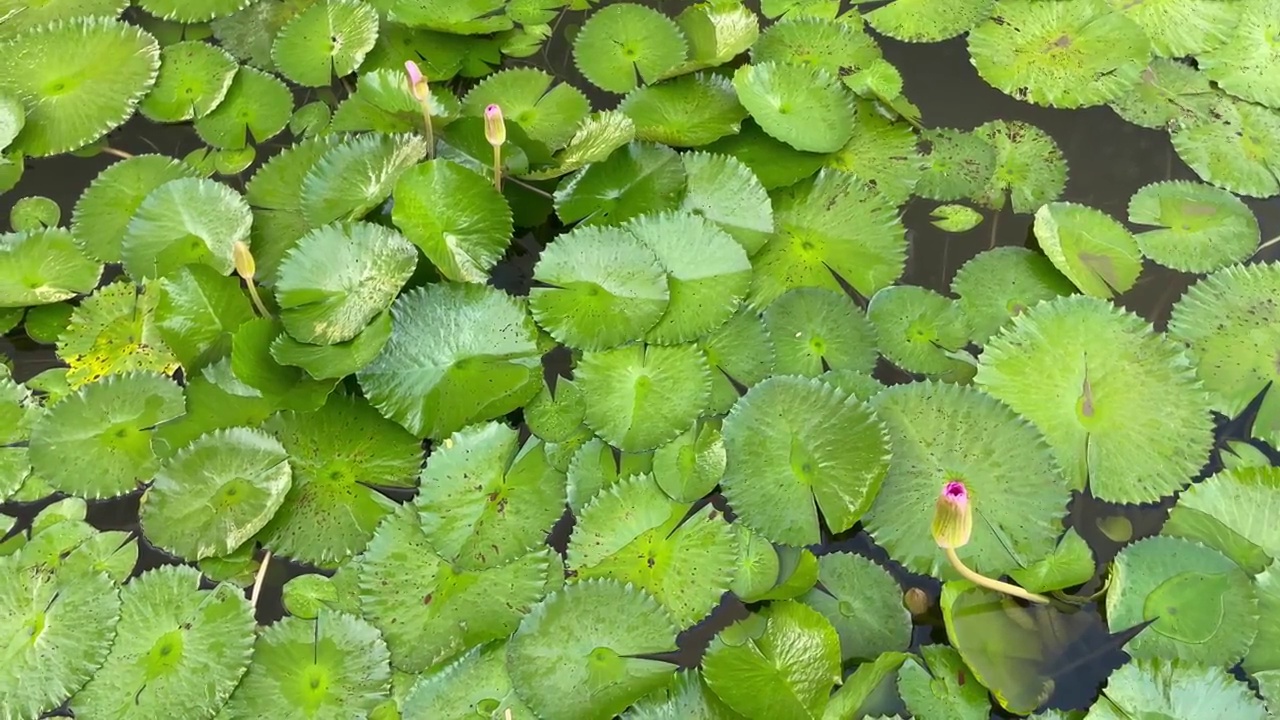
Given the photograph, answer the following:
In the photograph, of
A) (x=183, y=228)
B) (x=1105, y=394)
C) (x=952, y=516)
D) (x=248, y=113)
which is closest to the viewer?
(x=952, y=516)

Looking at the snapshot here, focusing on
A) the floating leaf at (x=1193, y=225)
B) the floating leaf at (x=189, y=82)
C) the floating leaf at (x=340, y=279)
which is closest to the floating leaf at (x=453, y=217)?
the floating leaf at (x=340, y=279)

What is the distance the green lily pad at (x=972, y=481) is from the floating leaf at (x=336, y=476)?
890 millimetres

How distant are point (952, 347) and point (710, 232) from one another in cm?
54

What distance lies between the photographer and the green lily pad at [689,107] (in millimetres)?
1843

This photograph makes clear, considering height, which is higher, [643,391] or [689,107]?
[689,107]

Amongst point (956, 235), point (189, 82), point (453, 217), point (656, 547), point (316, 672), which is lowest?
point (316, 672)

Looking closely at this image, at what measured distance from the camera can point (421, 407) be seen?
1507 mm

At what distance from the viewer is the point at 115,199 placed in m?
1.85

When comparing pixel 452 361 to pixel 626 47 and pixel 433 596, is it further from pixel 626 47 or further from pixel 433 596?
pixel 626 47

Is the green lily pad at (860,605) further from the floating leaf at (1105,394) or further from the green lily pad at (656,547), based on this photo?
the floating leaf at (1105,394)

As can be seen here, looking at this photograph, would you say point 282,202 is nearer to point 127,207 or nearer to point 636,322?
point 127,207

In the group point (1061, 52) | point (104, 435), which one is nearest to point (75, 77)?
point (104, 435)

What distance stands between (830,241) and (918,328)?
0.89 ft

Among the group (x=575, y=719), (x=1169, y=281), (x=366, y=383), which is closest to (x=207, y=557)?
(x=366, y=383)
